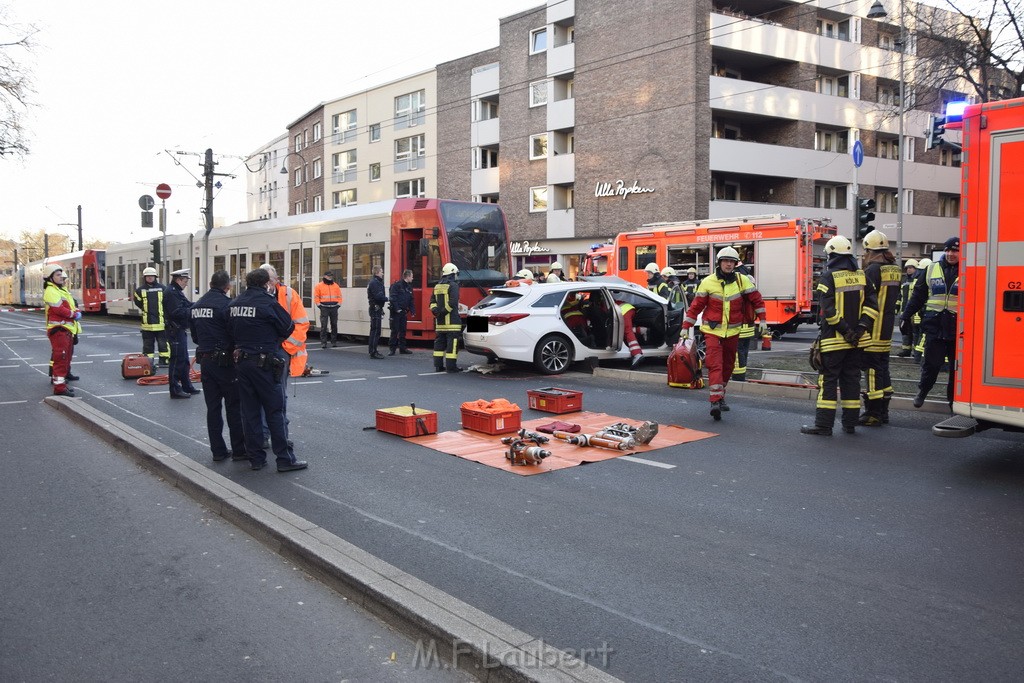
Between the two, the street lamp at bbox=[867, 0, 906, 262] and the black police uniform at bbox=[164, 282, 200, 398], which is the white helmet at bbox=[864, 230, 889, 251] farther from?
the street lamp at bbox=[867, 0, 906, 262]

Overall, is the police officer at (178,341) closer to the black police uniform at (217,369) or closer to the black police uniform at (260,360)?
the black police uniform at (217,369)

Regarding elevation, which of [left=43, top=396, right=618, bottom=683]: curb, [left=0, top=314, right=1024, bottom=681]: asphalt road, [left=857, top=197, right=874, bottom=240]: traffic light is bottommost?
[left=0, top=314, right=1024, bottom=681]: asphalt road

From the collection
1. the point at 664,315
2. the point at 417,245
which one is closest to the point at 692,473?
the point at 664,315

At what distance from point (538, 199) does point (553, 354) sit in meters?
27.7

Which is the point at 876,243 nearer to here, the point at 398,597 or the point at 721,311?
the point at 721,311

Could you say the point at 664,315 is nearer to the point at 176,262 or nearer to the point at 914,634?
the point at 914,634

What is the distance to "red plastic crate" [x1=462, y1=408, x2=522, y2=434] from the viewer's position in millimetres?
8398

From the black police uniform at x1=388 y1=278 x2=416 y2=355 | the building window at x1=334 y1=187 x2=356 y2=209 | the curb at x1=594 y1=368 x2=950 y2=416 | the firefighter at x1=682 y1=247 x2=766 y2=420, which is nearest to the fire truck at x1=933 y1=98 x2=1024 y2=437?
the firefighter at x1=682 y1=247 x2=766 y2=420

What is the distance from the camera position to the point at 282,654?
140 inches

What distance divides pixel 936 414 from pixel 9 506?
926 cm

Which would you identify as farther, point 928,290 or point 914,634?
point 928,290

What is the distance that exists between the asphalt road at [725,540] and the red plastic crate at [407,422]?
0.17 m

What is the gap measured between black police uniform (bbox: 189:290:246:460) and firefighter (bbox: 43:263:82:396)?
17.6 ft

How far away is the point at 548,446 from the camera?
7812mm
